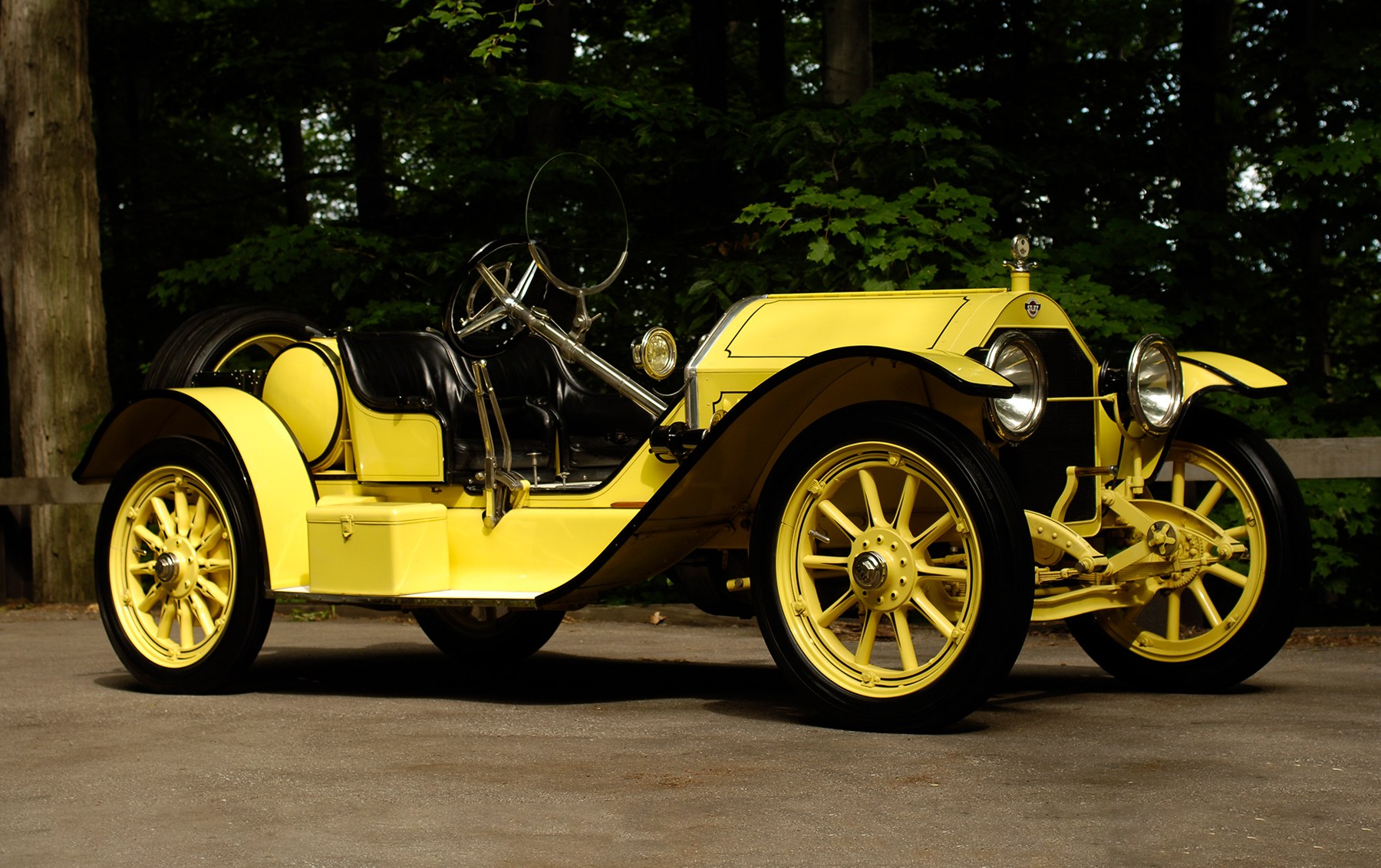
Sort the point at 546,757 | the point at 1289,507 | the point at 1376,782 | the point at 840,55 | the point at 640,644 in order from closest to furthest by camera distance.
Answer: the point at 1376,782 < the point at 546,757 < the point at 1289,507 < the point at 640,644 < the point at 840,55

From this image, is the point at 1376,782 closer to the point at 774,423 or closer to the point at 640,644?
the point at 774,423

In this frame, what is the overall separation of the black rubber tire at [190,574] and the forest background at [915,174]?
4.21 m

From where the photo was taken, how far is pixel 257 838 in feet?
13.1

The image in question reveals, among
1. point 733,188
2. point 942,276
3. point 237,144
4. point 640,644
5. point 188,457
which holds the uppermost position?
point 237,144

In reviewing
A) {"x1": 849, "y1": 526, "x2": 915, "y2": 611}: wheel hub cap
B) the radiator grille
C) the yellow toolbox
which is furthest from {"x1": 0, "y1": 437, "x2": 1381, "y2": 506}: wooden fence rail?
the yellow toolbox

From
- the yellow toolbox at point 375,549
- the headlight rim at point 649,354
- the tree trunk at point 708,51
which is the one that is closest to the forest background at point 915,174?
the tree trunk at point 708,51

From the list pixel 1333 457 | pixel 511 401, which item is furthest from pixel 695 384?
pixel 1333 457

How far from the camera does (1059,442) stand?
20.1ft

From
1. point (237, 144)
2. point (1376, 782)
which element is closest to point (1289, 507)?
point (1376, 782)

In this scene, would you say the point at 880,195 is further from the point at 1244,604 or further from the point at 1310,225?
the point at 1310,225

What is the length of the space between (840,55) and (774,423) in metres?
6.67

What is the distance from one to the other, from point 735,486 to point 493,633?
224 cm

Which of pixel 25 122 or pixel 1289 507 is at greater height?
pixel 25 122

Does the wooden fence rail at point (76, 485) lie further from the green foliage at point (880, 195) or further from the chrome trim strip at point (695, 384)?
the chrome trim strip at point (695, 384)
